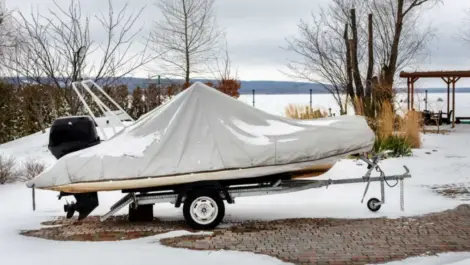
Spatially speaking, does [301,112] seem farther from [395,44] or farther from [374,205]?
[374,205]

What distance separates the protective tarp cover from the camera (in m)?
7.91

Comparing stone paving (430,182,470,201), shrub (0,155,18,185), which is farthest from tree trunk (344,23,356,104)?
shrub (0,155,18,185)

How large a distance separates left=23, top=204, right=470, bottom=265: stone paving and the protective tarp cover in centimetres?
87

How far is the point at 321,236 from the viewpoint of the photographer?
7.61 metres

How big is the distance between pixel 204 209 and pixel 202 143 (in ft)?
2.90

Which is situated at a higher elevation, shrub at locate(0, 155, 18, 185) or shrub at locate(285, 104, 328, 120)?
shrub at locate(285, 104, 328, 120)

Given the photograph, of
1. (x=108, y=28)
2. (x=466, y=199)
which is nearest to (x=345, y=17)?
(x=108, y=28)

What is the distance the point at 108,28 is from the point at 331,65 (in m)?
10.7

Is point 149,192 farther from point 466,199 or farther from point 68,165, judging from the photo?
point 466,199

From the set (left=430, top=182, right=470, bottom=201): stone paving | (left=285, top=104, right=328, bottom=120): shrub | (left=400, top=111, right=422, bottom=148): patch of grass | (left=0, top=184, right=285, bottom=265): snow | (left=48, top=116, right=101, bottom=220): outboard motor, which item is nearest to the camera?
(left=0, top=184, right=285, bottom=265): snow

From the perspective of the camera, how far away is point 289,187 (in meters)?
8.48

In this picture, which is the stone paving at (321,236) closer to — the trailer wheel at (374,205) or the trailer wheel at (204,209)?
the trailer wheel at (204,209)

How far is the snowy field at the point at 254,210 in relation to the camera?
6.78 m

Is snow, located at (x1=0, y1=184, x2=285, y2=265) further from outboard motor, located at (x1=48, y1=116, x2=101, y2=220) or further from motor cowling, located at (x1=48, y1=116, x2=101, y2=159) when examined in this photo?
motor cowling, located at (x1=48, y1=116, x2=101, y2=159)
